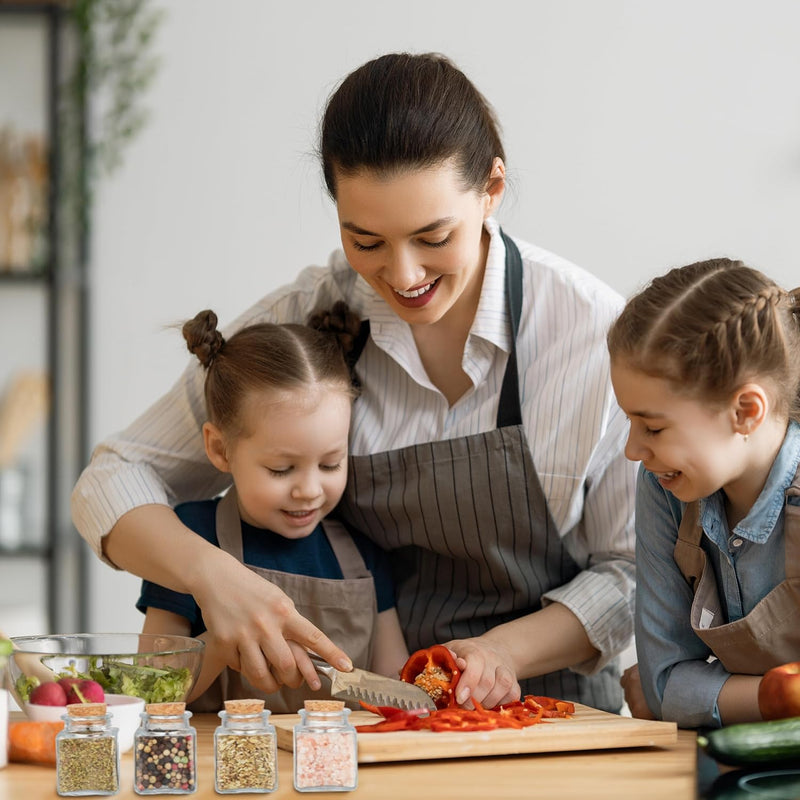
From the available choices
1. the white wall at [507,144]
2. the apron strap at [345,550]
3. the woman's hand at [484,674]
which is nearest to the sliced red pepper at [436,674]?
the woman's hand at [484,674]

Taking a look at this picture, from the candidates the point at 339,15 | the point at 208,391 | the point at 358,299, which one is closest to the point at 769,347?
the point at 358,299

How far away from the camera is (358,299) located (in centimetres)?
184

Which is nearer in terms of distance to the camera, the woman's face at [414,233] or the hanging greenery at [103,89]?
the woman's face at [414,233]

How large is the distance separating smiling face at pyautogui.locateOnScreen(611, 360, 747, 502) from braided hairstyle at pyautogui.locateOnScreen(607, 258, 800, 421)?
2cm

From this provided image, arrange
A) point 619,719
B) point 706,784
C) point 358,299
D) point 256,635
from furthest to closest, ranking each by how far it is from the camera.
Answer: point 358,299 < point 256,635 < point 619,719 < point 706,784

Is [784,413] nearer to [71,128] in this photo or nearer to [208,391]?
[208,391]

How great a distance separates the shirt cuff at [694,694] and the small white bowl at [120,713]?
2.02ft

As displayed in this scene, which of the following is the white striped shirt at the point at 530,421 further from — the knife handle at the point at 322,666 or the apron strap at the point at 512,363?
the knife handle at the point at 322,666

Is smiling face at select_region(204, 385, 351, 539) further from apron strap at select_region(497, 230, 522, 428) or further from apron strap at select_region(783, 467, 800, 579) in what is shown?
apron strap at select_region(783, 467, 800, 579)

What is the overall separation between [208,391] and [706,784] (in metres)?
1.02

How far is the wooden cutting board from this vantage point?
3.76 ft

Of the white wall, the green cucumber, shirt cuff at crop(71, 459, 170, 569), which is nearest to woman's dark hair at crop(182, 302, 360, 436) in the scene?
shirt cuff at crop(71, 459, 170, 569)

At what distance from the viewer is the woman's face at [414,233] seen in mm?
1523

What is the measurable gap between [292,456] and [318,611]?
0.77 ft
